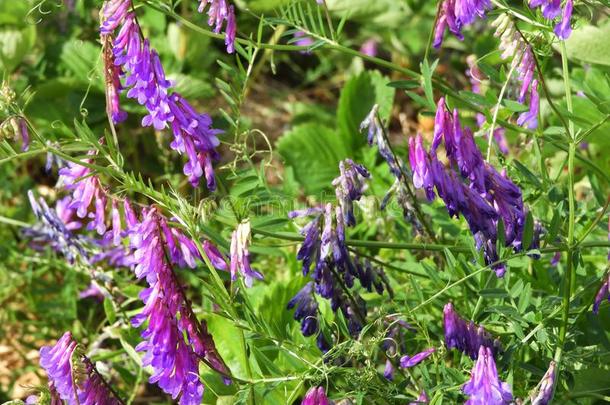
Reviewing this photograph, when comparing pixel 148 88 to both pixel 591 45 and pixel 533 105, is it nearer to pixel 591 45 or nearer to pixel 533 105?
pixel 533 105

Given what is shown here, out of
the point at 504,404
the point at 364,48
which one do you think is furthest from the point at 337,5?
the point at 504,404

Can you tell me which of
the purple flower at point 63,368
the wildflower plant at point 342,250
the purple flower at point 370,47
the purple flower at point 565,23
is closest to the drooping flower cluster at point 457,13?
the wildflower plant at point 342,250

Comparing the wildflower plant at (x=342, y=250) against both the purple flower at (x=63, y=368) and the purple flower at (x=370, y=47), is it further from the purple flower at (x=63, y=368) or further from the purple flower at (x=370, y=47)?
the purple flower at (x=370, y=47)

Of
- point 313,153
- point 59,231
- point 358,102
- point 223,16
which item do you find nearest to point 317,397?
point 223,16

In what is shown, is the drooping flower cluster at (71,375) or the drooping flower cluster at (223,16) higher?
the drooping flower cluster at (223,16)

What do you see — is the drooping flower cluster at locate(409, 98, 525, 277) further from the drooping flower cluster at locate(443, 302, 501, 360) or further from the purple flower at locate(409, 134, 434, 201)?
the drooping flower cluster at locate(443, 302, 501, 360)

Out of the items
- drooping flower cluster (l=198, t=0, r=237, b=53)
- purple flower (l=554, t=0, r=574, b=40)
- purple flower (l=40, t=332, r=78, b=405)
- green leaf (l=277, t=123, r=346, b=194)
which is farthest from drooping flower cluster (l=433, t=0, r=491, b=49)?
green leaf (l=277, t=123, r=346, b=194)
